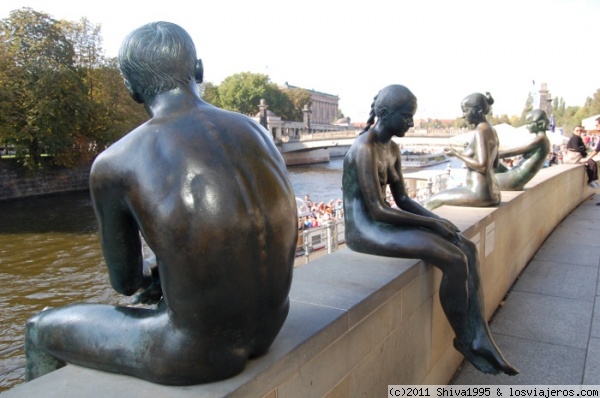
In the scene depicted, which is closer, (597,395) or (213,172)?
(213,172)

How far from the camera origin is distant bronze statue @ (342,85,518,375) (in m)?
2.71

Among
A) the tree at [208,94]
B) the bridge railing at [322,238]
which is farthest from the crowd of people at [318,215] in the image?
the tree at [208,94]

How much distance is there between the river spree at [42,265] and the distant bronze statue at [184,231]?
5797 millimetres

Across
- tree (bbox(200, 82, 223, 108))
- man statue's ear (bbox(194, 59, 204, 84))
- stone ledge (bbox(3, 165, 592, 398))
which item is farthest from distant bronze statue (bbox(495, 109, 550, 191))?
tree (bbox(200, 82, 223, 108))

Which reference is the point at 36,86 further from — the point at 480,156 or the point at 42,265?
the point at 480,156

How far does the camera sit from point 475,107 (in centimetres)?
450

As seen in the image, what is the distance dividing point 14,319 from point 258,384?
1205cm

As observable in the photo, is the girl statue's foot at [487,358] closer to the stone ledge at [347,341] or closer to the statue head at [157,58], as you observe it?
the stone ledge at [347,341]

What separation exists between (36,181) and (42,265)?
14958mm

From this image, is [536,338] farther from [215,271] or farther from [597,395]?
[215,271]

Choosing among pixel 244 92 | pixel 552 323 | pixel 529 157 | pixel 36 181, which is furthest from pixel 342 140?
pixel 552 323

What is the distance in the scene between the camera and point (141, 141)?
1.36 meters

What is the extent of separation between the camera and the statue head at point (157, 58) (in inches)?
57.3

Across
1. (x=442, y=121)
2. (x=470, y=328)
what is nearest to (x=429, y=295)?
(x=470, y=328)
